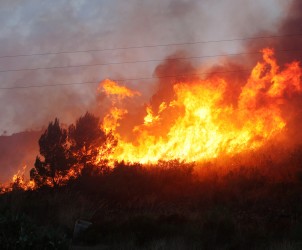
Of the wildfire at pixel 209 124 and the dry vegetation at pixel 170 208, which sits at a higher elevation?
the wildfire at pixel 209 124

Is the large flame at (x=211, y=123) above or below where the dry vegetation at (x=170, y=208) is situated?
above

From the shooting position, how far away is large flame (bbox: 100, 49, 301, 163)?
25.3m

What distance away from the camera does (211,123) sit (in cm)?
2708

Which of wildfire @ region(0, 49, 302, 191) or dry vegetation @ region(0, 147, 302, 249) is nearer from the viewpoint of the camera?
dry vegetation @ region(0, 147, 302, 249)

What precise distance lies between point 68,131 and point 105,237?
1355 centimetres

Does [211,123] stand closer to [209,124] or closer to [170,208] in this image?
[209,124]

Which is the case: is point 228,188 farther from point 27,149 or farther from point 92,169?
point 27,149

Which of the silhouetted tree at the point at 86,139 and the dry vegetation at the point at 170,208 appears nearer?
the dry vegetation at the point at 170,208

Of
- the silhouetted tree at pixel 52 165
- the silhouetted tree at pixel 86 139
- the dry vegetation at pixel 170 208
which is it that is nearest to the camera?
the dry vegetation at pixel 170 208

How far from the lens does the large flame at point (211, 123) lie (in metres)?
25.3

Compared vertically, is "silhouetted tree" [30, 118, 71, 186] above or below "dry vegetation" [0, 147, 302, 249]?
above

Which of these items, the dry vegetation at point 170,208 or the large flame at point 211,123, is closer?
the dry vegetation at point 170,208

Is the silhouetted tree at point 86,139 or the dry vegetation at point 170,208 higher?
the silhouetted tree at point 86,139

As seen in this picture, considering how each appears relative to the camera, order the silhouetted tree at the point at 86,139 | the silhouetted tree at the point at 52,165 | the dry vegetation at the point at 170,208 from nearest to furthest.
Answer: the dry vegetation at the point at 170,208 < the silhouetted tree at the point at 52,165 < the silhouetted tree at the point at 86,139
